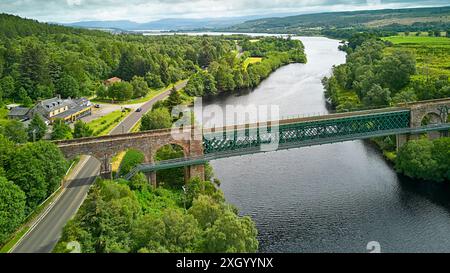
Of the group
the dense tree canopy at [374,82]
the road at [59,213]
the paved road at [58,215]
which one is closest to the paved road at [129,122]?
the road at [59,213]

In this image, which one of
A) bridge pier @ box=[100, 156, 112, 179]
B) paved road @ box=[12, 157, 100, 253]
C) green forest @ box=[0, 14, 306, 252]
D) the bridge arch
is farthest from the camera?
the bridge arch

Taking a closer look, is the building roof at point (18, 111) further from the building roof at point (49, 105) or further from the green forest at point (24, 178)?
the green forest at point (24, 178)

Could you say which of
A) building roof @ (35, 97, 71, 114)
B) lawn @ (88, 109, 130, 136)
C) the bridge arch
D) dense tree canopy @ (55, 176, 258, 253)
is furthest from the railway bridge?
building roof @ (35, 97, 71, 114)

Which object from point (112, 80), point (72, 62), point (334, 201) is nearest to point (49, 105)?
point (72, 62)

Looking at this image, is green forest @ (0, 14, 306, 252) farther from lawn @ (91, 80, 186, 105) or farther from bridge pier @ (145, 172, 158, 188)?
bridge pier @ (145, 172, 158, 188)

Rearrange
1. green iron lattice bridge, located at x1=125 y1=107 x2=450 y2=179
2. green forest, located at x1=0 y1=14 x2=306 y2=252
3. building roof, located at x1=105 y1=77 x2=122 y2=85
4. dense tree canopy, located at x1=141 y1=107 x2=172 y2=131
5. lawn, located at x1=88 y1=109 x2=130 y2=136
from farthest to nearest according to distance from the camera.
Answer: building roof, located at x1=105 y1=77 x2=122 y2=85 < lawn, located at x1=88 y1=109 x2=130 y2=136 < dense tree canopy, located at x1=141 y1=107 x2=172 y2=131 < green iron lattice bridge, located at x1=125 y1=107 x2=450 y2=179 < green forest, located at x1=0 y1=14 x2=306 y2=252

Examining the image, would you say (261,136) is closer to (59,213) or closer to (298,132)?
(298,132)
